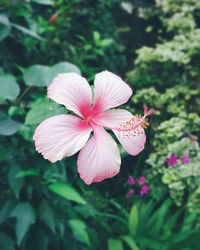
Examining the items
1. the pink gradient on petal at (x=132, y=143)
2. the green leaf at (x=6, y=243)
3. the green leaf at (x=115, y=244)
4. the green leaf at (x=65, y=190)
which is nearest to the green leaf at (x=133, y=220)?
the green leaf at (x=115, y=244)

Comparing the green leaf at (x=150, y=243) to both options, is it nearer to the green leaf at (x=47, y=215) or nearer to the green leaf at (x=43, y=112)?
the green leaf at (x=47, y=215)

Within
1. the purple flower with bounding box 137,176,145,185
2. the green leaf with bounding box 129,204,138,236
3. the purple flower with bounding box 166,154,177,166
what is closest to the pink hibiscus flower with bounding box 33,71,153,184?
the purple flower with bounding box 166,154,177,166

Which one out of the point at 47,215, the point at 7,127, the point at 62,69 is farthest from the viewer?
the point at 47,215

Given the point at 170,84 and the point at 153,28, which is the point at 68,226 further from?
the point at 153,28

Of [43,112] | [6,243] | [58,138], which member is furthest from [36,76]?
[6,243]

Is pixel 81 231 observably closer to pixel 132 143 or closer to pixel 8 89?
pixel 8 89

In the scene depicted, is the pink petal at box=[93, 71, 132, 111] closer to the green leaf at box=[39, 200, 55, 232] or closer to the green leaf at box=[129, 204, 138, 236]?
the green leaf at box=[39, 200, 55, 232]
